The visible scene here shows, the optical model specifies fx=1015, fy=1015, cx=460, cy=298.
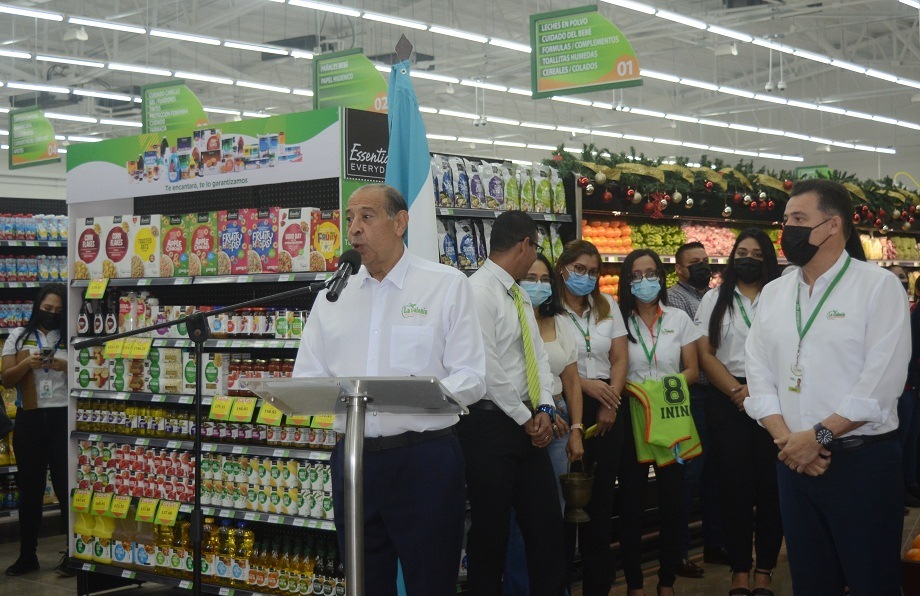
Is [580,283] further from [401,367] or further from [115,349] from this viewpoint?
[115,349]

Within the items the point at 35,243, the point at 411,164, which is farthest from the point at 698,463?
the point at 35,243

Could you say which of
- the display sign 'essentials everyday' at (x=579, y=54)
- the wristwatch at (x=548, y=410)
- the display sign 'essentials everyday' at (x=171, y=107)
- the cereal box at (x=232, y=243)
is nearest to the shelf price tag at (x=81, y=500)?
the cereal box at (x=232, y=243)

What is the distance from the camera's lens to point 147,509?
18.5ft

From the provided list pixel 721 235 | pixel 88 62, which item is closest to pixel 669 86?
pixel 88 62

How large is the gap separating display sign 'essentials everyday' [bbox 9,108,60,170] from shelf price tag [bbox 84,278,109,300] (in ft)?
34.2

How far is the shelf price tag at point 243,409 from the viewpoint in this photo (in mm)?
5184

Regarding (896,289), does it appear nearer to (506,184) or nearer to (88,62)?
(506,184)

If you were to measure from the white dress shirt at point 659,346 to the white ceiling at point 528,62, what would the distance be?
1104 centimetres

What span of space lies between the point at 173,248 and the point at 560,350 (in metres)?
2.30

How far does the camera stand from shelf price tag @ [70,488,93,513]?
5.94m

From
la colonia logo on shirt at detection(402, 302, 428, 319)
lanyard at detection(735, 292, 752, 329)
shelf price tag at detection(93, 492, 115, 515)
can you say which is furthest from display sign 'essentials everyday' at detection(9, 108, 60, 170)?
la colonia logo on shirt at detection(402, 302, 428, 319)

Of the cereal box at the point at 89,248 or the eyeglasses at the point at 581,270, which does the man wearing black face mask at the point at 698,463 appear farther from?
the cereal box at the point at 89,248

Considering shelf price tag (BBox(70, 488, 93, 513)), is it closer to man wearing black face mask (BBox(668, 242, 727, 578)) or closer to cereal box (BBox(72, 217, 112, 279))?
cereal box (BBox(72, 217, 112, 279))

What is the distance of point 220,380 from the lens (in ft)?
17.8
